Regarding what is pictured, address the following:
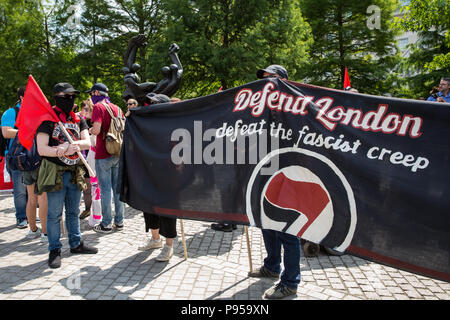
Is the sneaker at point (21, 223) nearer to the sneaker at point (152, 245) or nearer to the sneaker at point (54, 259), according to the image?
the sneaker at point (54, 259)

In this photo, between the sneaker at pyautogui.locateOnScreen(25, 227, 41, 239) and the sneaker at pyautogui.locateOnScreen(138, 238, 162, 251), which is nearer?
the sneaker at pyautogui.locateOnScreen(138, 238, 162, 251)

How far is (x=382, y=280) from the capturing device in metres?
3.81

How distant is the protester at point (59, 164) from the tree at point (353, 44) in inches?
627

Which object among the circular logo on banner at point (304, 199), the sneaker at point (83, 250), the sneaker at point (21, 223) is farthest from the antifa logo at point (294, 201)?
the sneaker at point (21, 223)

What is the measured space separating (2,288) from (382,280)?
4.17m

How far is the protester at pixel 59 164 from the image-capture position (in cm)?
399

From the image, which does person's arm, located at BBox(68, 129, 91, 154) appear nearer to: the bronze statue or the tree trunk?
the bronze statue

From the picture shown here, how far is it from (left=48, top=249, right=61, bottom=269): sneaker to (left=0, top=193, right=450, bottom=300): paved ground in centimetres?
8

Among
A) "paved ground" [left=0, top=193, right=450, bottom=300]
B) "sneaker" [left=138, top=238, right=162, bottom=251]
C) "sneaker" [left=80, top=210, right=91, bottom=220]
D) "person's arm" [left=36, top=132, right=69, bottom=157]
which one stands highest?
"person's arm" [left=36, top=132, right=69, bottom=157]

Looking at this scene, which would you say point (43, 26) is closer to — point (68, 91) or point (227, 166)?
point (68, 91)

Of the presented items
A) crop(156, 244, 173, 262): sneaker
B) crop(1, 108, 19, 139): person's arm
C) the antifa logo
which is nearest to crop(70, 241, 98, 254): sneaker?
crop(156, 244, 173, 262): sneaker

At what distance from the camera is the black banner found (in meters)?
2.69

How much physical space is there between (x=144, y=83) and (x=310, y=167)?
9.41 feet
